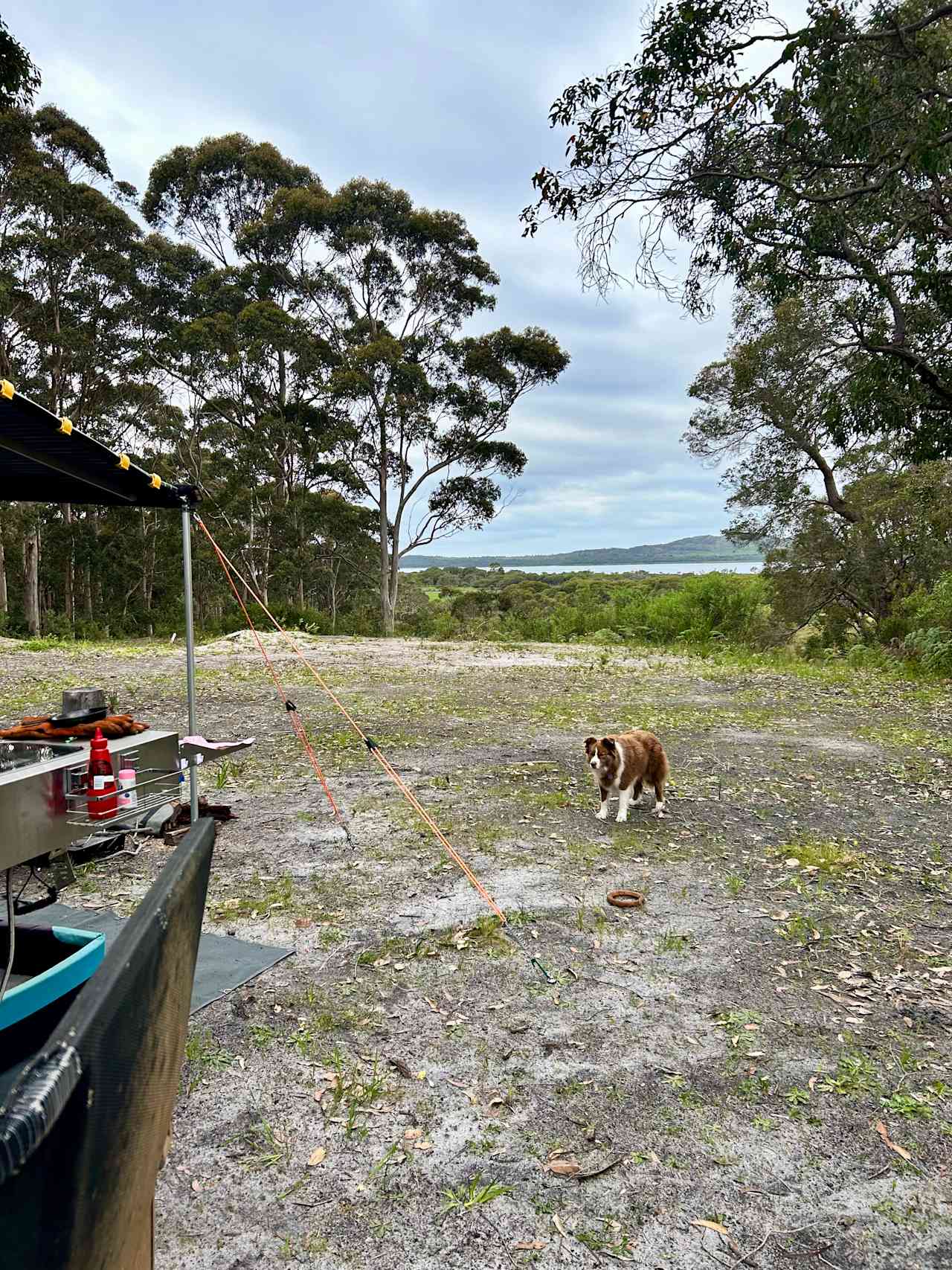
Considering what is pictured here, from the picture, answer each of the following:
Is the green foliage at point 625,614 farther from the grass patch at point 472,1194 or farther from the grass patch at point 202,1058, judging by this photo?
the grass patch at point 472,1194

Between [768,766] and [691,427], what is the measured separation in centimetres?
1436

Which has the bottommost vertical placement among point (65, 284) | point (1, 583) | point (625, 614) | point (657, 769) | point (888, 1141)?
point (888, 1141)

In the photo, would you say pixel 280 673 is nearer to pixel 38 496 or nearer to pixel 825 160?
pixel 38 496

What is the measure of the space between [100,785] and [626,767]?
11.7 feet

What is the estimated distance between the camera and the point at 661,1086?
8.91ft

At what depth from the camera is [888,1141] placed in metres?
2.46

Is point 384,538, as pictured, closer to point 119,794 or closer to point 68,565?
point 68,565

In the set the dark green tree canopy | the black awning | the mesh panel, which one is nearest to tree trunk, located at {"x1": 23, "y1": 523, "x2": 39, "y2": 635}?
the dark green tree canopy

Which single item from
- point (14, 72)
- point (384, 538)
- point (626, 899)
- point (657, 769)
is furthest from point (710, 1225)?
point (384, 538)

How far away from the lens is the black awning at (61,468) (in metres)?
3.27

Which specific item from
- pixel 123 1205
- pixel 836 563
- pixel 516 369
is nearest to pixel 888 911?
pixel 123 1205

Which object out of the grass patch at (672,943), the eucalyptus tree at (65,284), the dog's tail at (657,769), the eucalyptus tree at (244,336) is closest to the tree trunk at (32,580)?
the eucalyptus tree at (65,284)

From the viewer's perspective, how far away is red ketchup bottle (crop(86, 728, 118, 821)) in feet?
10.6

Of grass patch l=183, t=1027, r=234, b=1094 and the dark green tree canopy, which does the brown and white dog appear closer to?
grass patch l=183, t=1027, r=234, b=1094
